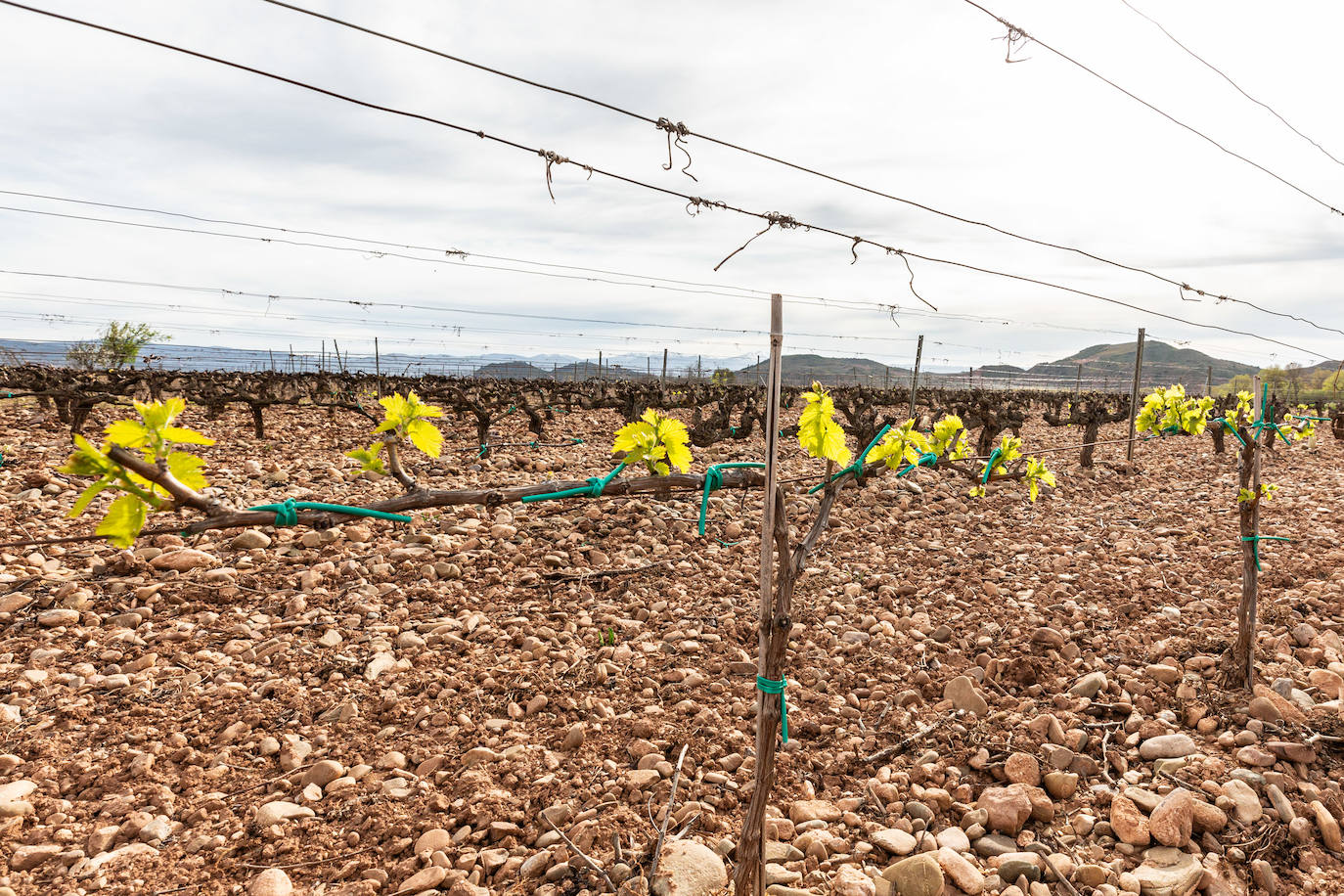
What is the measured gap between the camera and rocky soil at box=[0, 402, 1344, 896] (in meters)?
2.82

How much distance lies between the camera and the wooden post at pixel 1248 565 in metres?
4.02

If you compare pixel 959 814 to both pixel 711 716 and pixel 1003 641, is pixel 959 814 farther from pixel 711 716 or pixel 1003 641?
pixel 1003 641

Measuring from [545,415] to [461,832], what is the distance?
1314cm

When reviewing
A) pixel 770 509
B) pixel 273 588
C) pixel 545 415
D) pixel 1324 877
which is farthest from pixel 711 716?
pixel 545 415

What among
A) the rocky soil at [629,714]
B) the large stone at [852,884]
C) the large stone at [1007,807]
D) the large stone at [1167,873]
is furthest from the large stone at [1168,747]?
the large stone at [852,884]

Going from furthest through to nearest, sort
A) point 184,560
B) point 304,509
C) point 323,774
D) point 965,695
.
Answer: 1. point 184,560
2. point 965,695
3. point 323,774
4. point 304,509

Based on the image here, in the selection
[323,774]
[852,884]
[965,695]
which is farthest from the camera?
[965,695]

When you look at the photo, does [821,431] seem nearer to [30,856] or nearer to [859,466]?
[859,466]

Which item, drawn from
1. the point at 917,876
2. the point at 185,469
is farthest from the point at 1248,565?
the point at 185,469

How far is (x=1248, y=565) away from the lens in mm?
4184

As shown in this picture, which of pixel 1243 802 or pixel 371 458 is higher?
pixel 371 458

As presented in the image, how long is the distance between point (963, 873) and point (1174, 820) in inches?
40.7

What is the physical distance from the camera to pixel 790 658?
454 centimetres

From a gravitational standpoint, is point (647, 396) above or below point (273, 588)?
above
